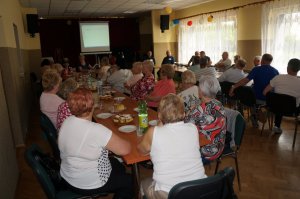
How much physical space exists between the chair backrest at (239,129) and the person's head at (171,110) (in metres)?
1.00

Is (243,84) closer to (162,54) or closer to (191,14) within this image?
(191,14)

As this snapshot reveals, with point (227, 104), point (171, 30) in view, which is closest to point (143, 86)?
point (227, 104)

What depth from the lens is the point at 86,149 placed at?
5.89 feet

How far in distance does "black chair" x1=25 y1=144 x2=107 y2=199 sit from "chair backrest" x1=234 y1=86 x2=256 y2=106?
11.3 ft

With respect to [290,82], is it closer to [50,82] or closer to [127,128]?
[127,128]

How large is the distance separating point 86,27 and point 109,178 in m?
11.1

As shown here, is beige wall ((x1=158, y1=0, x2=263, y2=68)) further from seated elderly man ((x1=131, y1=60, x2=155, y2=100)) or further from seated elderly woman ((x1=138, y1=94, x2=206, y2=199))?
seated elderly woman ((x1=138, y1=94, x2=206, y2=199))

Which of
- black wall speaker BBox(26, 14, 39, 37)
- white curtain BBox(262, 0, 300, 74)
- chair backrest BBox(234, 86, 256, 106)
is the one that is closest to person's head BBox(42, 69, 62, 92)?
chair backrest BBox(234, 86, 256, 106)

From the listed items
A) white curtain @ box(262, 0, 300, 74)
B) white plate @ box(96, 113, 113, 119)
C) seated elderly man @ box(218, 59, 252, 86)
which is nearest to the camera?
white plate @ box(96, 113, 113, 119)

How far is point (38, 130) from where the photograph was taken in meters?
5.37

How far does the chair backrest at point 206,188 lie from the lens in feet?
4.66

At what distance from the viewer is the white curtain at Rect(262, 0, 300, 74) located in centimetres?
600

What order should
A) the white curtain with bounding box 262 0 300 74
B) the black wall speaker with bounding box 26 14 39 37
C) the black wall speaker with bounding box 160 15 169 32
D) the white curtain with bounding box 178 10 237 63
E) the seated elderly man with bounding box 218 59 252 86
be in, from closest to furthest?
the seated elderly man with bounding box 218 59 252 86 → the white curtain with bounding box 262 0 300 74 → the white curtain with bounding box 178 10 237 63 → the black wall speaker with bounding box 26 14 39 37 → the black wall speaker with bounding box 160 15 169 32

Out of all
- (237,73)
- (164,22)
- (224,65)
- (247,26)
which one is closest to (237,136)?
(237,73)
